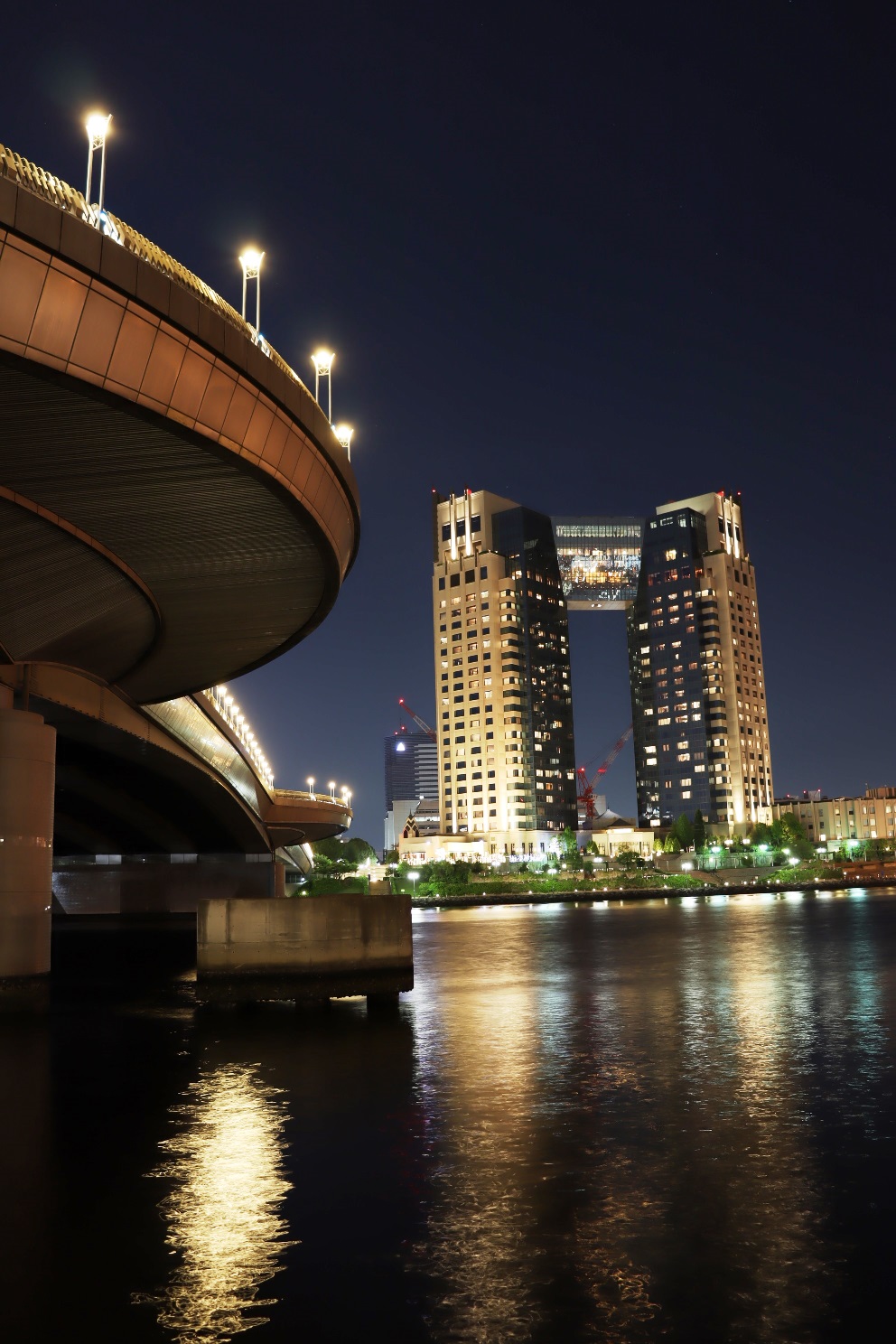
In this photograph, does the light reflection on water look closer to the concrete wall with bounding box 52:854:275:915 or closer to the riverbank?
the concrete wall with bounding box 52:854:275:915

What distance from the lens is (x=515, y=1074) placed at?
61.4ft

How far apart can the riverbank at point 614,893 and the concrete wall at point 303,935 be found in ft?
329

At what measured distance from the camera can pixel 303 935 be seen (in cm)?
2850

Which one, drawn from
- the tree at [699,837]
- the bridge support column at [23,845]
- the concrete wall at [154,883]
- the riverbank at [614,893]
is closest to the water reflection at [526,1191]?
the bridge support column at [23,845]

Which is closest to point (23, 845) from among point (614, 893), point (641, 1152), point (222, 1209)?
point (222, 1209)

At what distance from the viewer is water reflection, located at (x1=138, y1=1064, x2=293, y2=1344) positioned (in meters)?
8.27

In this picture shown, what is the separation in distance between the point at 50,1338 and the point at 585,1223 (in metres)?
4.65

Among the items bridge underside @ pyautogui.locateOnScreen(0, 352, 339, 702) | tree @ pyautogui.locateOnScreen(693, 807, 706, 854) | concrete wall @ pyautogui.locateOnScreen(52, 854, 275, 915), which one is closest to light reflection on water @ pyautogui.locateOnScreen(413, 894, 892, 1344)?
bridge underside @ pyautogui.locateOnScreen(0, 352, 339, 702)

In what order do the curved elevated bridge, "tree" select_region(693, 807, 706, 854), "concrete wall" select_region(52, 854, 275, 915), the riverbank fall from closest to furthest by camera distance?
1. the curved elevated bridge
2. "concrete wall" select_region(52, 854, 275, 915)
3. the riverbank
4. "tree" select_region(693, 807, 706, 854)

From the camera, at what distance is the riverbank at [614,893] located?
441 feet

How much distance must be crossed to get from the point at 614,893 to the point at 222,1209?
13402 centimetres

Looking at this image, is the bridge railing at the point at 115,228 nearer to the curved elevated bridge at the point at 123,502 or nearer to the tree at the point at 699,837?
the curved elevated bridge at the point at 123,502

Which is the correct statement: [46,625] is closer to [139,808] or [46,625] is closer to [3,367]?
[3,367]

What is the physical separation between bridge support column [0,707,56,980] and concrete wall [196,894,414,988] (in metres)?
4.35
